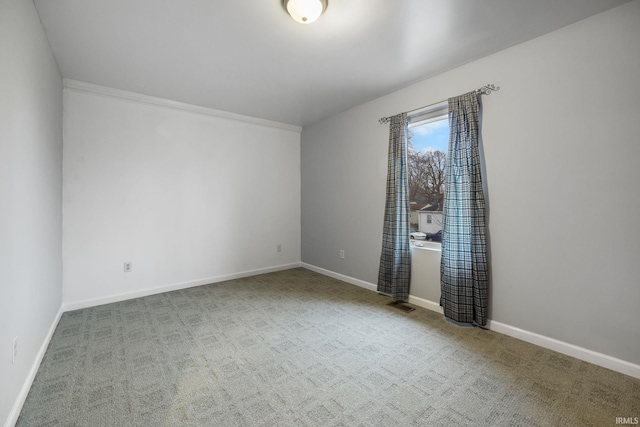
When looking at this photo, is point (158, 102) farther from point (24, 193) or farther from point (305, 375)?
point (305, 375)

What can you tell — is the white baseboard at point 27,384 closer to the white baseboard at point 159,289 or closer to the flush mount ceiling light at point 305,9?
the white baseboard at point 159,289

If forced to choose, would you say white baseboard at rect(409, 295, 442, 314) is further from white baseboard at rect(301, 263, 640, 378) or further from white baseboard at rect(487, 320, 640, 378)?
white baseboard at rect(487, 320, 640, 378)

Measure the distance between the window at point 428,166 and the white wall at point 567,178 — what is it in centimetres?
29

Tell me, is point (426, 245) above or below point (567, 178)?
below

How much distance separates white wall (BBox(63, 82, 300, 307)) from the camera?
3.02 metres

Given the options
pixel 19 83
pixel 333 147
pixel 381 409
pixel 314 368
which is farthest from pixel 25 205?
pixel 333 147

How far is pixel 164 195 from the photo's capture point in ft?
11.6

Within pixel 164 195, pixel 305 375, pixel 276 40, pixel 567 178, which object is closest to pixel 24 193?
pixel 164 195

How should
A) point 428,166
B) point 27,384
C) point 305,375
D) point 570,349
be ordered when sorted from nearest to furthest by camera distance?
1. point 27,384
2. point 305,375
3. point 570,349
4. point 428,166

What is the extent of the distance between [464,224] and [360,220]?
4.61ft

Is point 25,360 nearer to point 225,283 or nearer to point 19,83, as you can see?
point 19,83

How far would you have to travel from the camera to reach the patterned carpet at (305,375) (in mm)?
1515

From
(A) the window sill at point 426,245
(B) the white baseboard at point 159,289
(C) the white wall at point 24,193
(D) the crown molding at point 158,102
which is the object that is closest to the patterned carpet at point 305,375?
(B) the white baseboard at point 159,289

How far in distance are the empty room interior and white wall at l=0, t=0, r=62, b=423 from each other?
1.0 inches
